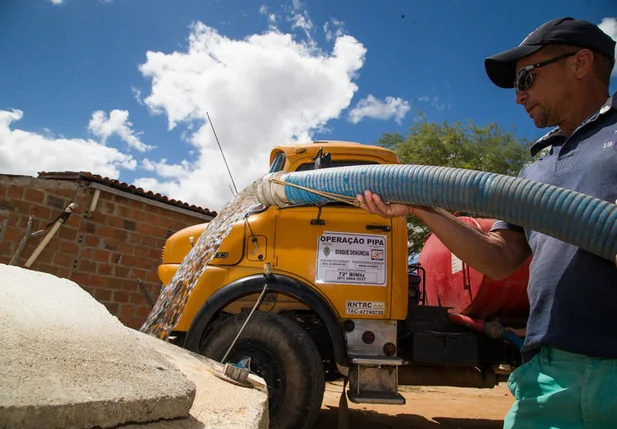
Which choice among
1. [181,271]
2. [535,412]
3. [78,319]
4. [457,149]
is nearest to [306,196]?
[78,319]

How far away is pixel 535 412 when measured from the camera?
4.71ft

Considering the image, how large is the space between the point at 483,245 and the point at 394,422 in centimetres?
478

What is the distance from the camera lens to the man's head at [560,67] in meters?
1.65

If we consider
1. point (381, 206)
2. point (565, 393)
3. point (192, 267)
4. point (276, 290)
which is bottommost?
point (565, 393)

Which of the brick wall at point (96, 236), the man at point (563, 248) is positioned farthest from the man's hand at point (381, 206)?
the brick wall at point (96, 236)

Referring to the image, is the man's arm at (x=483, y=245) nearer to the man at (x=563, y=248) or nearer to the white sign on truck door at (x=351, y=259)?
the man at (x=563, y=248)

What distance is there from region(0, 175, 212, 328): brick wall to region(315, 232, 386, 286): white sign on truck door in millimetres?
5001

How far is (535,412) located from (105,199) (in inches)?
353

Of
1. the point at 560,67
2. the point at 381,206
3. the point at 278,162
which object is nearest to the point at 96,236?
the point at 278,162

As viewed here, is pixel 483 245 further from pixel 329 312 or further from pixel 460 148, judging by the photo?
pixel 460 148

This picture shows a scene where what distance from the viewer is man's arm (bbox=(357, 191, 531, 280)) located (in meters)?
1.77

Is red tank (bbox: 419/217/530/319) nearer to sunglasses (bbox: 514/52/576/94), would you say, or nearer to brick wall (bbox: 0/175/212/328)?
sunglasses (bbox: 514/52/576/94)

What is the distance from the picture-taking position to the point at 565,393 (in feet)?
4.48

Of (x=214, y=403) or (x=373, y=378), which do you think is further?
(x=373, y=378)
